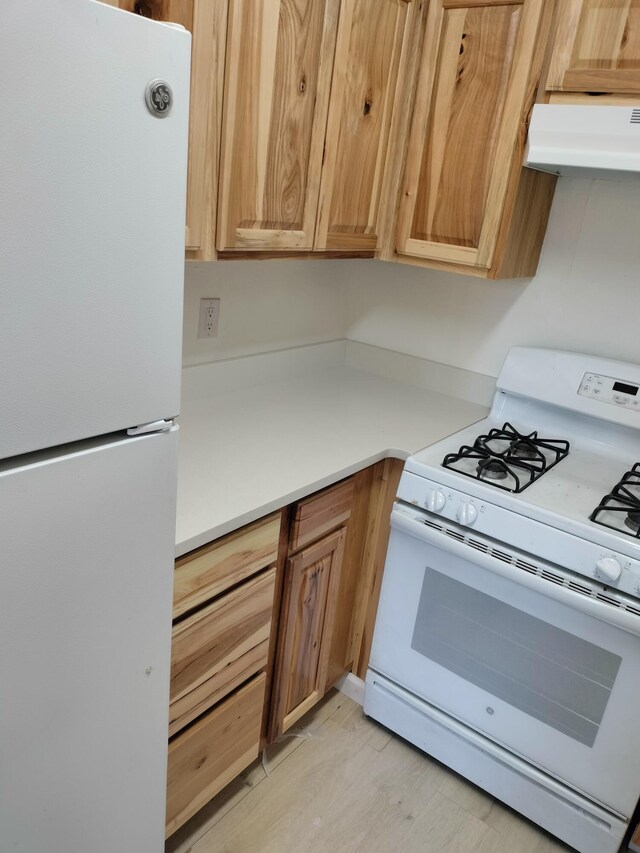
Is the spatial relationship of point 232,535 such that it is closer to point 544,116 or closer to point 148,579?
point 148,579

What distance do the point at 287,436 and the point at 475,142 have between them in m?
0.93

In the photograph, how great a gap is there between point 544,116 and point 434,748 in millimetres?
1724

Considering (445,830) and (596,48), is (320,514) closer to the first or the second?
(445,830)

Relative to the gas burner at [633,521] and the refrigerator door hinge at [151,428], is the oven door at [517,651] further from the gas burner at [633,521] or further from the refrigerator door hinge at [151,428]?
the refrigerator door hinge at [151,428]

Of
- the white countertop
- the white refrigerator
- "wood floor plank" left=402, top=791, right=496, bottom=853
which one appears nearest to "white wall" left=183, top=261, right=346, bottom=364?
the white countertop

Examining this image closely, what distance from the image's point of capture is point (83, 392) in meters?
0.71

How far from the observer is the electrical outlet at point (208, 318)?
1.78 metres

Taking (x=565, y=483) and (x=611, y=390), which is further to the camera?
Answer: (x=611, y=390)

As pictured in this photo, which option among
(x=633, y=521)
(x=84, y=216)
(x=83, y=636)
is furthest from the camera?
(x=633, y=521)

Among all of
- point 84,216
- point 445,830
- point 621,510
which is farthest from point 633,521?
point 84,216

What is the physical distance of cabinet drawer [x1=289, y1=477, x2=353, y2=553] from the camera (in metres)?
1.47

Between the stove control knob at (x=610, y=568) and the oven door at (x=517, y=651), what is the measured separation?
0.25ft

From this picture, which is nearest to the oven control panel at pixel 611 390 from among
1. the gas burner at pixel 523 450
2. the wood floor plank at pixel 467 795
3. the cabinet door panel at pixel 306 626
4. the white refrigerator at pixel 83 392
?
the gas burner at pixel 523 450

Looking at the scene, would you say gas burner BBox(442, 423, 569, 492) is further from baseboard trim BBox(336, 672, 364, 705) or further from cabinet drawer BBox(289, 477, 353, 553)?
baseboard trim BBox(336, 672, 364, 705)
